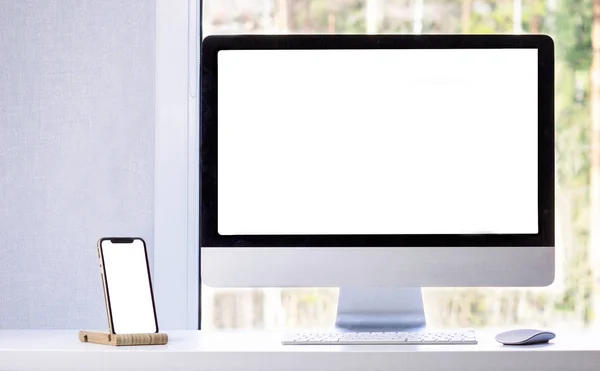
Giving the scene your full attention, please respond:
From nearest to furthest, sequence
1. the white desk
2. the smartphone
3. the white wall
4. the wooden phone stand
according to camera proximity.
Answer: the white desk < the wooden phone stand < the smartphone < the white wall

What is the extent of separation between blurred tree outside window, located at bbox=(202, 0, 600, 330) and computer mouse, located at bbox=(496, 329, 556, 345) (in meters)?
0.57

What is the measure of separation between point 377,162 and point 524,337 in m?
0.39

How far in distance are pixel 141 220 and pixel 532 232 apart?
858mm

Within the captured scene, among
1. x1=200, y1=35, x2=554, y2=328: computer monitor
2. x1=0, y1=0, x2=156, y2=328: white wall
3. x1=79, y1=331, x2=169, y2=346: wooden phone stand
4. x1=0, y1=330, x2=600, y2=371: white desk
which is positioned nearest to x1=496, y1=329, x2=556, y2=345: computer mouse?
x1=0, y1=330, x2=600, y2=371: white desk

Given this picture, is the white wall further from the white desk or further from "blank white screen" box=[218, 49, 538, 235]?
the white desk

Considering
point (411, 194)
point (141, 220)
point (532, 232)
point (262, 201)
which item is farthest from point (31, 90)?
→ point (532, 232)

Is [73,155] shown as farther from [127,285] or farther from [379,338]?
[379,338]

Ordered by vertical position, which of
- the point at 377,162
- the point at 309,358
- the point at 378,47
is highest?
the point at 378,47

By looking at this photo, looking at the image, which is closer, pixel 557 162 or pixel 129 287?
pixel 129 287

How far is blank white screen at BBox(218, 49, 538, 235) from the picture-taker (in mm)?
1502

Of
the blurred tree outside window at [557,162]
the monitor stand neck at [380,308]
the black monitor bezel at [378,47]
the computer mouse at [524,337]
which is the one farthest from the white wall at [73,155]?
the computer mouse at [524,337]

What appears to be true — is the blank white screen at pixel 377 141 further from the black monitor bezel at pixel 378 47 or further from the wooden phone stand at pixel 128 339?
the wooden phone stand at pixel 128 339

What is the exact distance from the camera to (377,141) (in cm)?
151

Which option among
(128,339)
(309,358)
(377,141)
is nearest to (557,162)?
(377,141)
